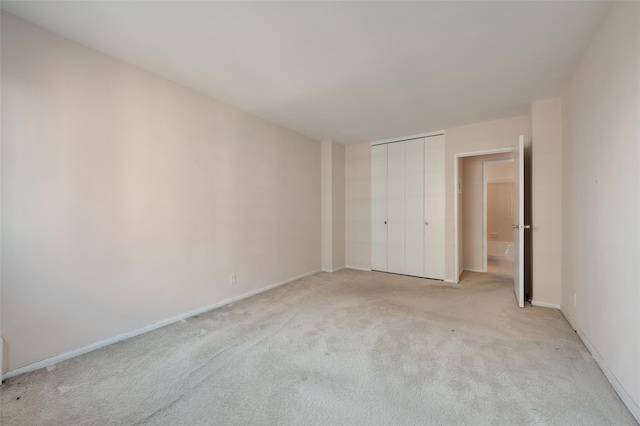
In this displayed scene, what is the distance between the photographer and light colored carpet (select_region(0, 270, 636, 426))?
4.74ft

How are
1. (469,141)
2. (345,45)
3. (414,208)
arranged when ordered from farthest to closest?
(414,208) < (469,141) < (345,45)

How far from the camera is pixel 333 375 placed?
1792mm

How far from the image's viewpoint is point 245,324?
2625 mm

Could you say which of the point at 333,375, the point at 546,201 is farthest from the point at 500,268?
the point at 333,375

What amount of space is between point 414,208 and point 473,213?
1.32m

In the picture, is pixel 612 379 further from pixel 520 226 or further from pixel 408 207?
Result: pixel 408 207

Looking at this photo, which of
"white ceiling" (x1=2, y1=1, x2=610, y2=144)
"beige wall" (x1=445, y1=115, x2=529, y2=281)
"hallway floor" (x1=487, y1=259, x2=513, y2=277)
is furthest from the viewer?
"hallway floor" (x1=487, y1=259, x2=513, y2=277)

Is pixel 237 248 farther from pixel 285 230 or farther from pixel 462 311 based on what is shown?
pixel 462 311

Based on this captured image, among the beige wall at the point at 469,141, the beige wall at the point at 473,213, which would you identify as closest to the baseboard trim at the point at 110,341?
the beige wall at the point at 469,141

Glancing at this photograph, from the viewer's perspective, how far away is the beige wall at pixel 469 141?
12.1 ft

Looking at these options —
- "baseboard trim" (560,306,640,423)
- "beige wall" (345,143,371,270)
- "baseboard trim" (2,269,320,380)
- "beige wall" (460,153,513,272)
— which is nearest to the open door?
"baseboard trim" (560,306,640,423)

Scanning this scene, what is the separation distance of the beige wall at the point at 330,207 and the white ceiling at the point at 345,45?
1690mm

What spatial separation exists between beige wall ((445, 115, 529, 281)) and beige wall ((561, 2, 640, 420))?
1.21 metres

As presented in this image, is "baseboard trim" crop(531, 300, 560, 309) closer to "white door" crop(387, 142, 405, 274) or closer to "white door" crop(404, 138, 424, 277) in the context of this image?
"white door" crop(404, 138, 424, 277)
